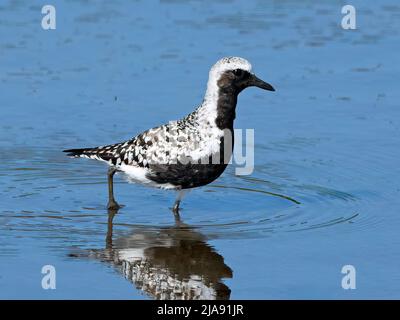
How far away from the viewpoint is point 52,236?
12.8m

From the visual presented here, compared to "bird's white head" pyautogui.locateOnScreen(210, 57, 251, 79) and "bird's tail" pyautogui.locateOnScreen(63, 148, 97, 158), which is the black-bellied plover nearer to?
"bird's white head" pyautogui.locateOnScreen(210, 57, 251, 79)

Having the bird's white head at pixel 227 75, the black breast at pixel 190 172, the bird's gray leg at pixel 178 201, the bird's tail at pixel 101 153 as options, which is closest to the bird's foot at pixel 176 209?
the bird's gray leg at pixel 178 201

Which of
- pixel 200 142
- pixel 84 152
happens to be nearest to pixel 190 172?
pixel 200 142

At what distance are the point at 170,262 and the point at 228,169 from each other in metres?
3.50

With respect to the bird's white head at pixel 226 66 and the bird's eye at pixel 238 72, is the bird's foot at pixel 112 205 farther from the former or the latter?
the bird's eye at pixel 238 72

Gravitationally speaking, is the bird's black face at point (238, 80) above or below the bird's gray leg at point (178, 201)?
above

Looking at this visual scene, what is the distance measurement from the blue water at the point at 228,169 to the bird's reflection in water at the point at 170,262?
0.09ft

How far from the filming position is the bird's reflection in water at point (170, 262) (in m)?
11.3

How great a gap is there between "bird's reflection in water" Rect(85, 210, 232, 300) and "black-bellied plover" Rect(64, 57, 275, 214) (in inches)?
22.4

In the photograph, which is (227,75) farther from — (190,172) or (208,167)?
(190,172)

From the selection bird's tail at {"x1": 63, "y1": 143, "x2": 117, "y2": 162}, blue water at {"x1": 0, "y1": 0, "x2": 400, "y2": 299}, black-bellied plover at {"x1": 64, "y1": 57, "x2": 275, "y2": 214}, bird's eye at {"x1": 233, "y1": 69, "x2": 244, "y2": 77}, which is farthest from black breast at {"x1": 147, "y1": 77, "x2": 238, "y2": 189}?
bird's tail at {"x1": 63, "y1": 143, "x2": 117, "y2": 162}

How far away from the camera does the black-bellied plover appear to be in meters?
13.3

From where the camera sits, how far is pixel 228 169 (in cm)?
1548

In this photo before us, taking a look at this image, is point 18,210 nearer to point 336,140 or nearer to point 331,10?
point 336,140
